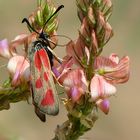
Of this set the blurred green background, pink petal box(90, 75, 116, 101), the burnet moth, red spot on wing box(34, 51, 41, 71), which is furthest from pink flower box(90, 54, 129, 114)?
the blurred green background

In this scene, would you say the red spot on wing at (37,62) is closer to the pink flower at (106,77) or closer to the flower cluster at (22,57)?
the flower cluster at (22,57)

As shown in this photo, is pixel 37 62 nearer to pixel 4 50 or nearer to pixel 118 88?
pixel 4 50

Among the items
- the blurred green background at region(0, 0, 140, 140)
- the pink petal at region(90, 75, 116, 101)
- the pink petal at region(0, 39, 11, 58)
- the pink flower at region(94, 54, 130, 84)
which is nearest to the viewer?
the pink petal at region(90, 75, 116, 101)

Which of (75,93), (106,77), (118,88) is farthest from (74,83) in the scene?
(118,88)

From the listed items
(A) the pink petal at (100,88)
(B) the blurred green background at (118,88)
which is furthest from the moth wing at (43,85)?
(B) the blurred green background at (118,88)

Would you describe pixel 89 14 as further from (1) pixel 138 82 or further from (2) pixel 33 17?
(1) pixel 138 82

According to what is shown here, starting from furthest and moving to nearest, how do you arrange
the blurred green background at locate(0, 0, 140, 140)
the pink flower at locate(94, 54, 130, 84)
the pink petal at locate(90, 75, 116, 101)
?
the blurred green background at locate(0, 0, 140, 140), the pink flower at locate(94, 54, 130, 84), the pink petal at locate(90, 75, 116, 101)

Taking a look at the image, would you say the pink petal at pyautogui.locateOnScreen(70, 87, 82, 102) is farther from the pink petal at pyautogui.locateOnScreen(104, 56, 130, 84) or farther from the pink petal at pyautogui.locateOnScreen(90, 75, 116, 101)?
the pink petal at pyautogui.locateOnScreen(104, 56, 130, 84)
